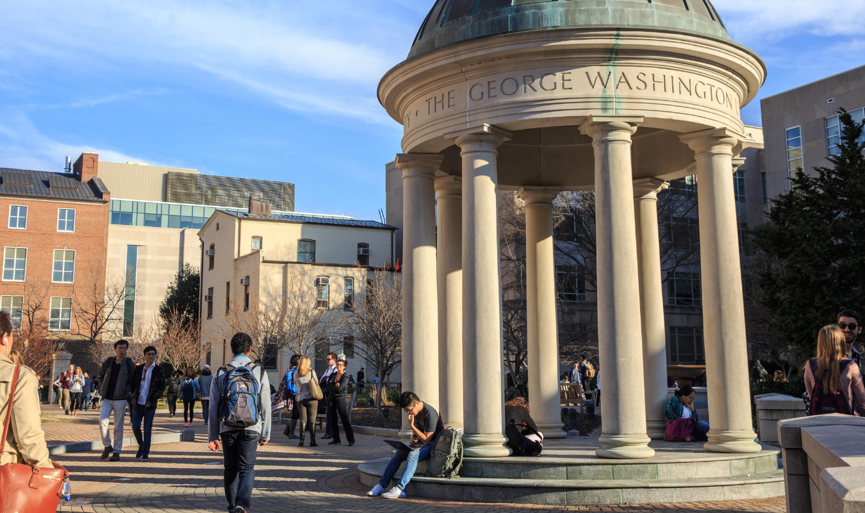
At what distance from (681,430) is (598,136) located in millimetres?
5275

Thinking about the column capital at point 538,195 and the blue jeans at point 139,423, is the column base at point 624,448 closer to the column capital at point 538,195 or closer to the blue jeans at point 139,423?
the column capital at point 538,195

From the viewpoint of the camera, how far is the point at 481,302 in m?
10.6

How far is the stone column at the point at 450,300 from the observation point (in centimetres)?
1188

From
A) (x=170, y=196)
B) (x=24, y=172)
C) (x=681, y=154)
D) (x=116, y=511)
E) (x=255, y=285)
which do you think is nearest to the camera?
(x=116, y=511)

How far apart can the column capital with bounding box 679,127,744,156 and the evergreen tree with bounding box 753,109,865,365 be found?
37.6 ft

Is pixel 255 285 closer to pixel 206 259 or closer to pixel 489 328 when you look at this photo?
pixel 206 259

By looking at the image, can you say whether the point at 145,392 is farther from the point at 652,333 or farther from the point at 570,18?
the point at 570,18

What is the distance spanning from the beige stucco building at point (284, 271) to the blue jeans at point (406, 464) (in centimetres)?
2973

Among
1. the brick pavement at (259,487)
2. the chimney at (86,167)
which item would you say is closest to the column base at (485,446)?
the brick pavement at (259,487)

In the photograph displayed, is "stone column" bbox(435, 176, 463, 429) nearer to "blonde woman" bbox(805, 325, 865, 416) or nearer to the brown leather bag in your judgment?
"blonde woman" bbox(805, 325, 865, 416)

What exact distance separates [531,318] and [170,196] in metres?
88.1

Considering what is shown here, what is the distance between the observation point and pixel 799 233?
73.1 ft

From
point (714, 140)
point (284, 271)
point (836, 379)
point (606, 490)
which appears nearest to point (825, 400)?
point (836, 379)

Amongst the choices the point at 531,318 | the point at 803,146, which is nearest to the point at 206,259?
the point at 803,146
